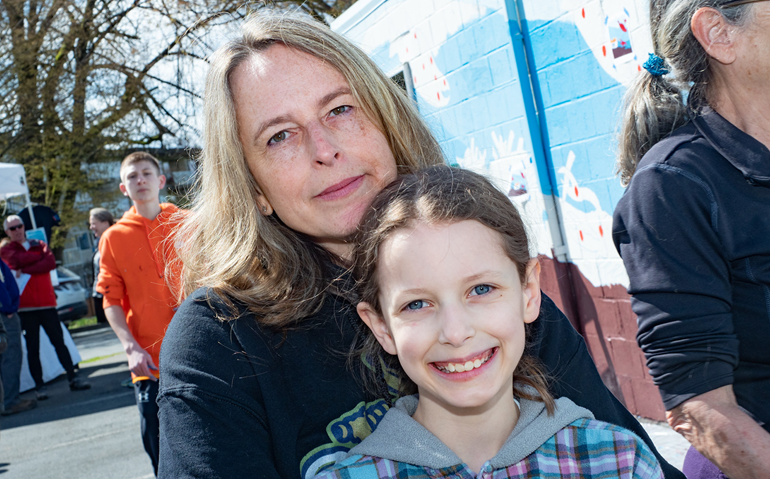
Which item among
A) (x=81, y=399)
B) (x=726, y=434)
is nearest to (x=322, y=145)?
(x=726, y=434)

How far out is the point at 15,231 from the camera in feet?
29.4

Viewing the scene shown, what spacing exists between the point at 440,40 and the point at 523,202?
1.41 meters

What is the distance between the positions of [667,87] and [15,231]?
898cm

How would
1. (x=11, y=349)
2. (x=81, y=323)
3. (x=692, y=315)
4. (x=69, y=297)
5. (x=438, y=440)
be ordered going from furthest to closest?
1. (x=81, y=323)
2. (x=69, y=297)
3. (x=11, y=349)
4. (x=692, y=315)
5. (x=438, y=440)

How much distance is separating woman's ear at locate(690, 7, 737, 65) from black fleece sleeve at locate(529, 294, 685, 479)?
0.77 meters

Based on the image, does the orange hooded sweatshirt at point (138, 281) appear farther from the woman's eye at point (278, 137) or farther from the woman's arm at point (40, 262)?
the woman's arm at point (40, 262)

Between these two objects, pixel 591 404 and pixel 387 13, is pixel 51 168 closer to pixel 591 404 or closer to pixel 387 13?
pixel 387 13

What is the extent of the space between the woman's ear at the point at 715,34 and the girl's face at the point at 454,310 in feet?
2.56

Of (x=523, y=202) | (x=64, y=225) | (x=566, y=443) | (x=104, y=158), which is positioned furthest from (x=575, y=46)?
(x=64, y=225)

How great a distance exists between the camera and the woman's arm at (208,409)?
1.33 meters

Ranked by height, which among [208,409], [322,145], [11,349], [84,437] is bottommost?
[84,437]

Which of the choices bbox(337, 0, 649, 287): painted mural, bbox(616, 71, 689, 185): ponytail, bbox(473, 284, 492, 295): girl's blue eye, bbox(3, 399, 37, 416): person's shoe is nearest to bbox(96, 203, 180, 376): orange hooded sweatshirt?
bbox(337, 0, 649, 287): painted mural

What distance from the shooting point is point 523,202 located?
473 centimetres

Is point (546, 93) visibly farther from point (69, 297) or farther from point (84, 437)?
point (69, 297)
